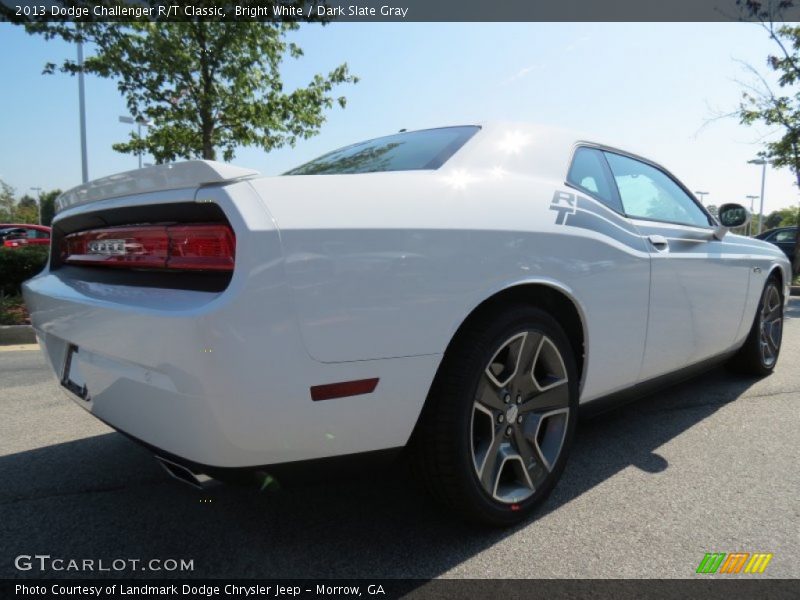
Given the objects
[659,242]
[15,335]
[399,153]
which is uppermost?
[399,153]

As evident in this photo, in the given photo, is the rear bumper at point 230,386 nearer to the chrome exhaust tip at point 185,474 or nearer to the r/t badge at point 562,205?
the chrome exhaust tip at point 185,474

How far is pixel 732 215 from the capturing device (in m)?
3.56

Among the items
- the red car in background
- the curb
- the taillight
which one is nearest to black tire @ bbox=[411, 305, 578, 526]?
the taillight

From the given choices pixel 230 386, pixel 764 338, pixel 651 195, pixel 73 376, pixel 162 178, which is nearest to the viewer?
pixel 230 386

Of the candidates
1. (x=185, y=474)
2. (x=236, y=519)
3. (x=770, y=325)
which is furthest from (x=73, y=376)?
(x=770, y=325)

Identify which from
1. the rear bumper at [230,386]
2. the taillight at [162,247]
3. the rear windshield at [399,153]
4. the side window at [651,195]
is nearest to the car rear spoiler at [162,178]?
the taillight at [162,247]

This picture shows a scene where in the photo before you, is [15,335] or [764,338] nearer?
[764,338]

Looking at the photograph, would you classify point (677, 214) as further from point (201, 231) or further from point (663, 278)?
point (201, 231)

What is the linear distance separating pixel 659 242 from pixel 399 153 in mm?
1327

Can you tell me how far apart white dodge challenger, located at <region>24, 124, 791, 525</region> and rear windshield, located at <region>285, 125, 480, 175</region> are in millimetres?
17

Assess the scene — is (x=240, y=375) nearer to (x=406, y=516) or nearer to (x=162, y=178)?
(x=162, y=178)

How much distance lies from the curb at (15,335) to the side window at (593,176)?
621 cm

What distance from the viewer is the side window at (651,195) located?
2660mm

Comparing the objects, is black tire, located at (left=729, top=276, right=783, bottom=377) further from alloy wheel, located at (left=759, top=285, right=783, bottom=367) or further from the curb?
the curb
